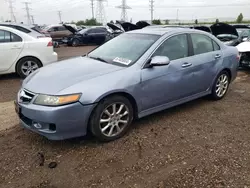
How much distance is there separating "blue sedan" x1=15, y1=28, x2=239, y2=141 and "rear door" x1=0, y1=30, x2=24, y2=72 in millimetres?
3328

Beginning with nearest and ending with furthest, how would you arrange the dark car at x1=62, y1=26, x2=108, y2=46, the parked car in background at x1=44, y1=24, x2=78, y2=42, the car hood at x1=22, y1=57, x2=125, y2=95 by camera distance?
1. the car hood at x1=22, y1=57, x2=125, y2=95
2. the dark car at x1=62, y1=26, x2=108, y2=46
3. the parked car in background at x1=44, y1=24, x2=78, y2=42

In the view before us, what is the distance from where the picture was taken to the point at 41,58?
23.4 feet

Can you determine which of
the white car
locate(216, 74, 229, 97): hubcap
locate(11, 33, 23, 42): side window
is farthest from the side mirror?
locate(11, 33, 23, 42): side window

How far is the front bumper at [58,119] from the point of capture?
9.78 feet

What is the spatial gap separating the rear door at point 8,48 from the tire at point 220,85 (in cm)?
507

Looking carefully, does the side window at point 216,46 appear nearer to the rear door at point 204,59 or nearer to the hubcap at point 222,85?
the rear door at point 204,59

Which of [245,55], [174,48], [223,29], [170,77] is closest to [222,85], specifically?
[174,48]

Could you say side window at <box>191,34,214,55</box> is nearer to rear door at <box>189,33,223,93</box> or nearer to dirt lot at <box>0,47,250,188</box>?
rear door at <box>189,33,223,93</box>

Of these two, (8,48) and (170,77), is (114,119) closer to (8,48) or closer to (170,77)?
(170,77)

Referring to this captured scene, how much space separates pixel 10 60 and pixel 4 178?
15.6ft

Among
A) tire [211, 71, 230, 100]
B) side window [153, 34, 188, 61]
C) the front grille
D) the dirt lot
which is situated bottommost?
the dirt lot

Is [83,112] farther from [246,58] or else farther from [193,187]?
[246,58]

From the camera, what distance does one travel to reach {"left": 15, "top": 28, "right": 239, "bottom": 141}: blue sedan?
3.06 metres

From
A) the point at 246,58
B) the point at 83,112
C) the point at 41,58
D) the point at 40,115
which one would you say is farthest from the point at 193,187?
the point at 246,58
